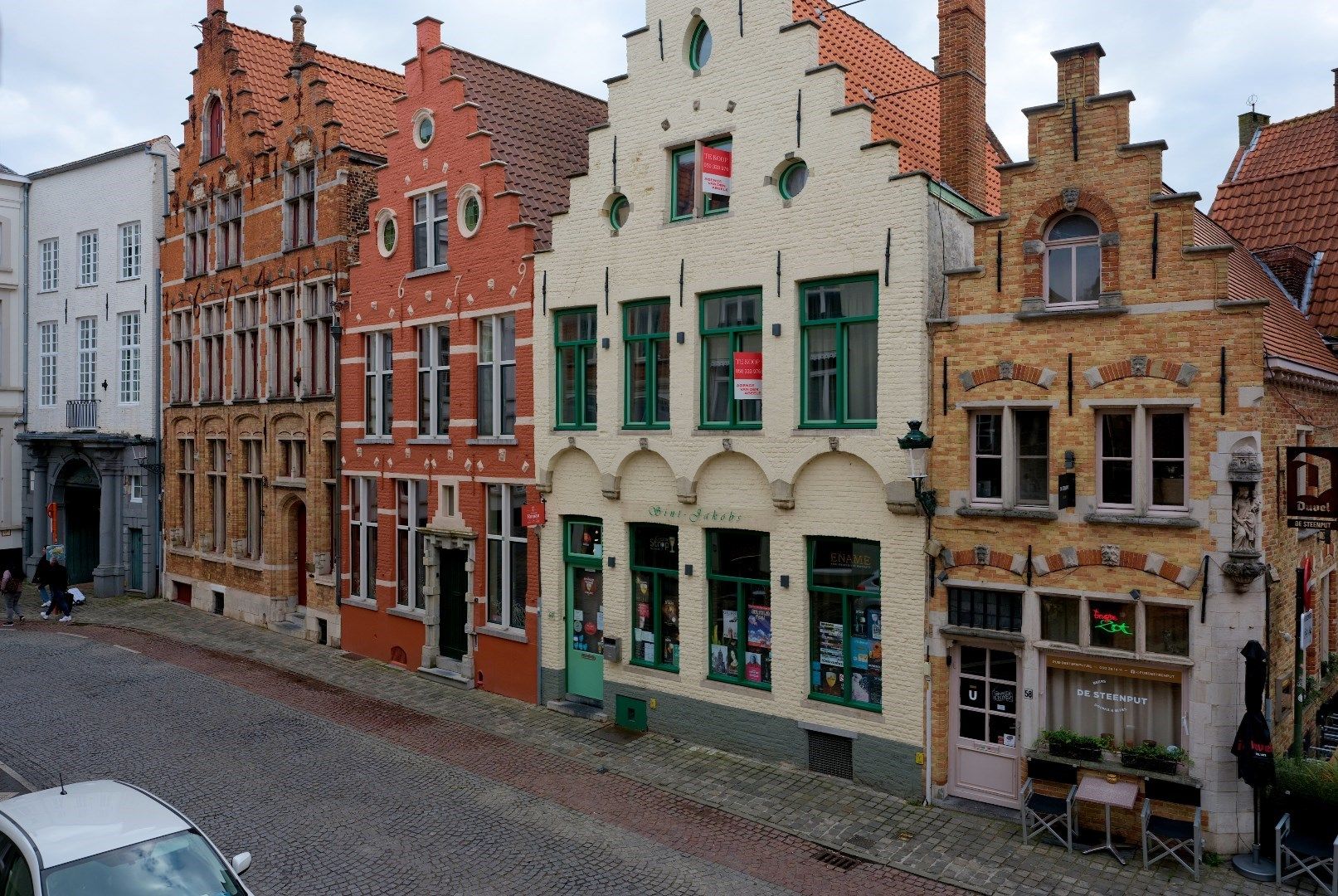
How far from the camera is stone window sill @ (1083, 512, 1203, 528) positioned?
11180 mm

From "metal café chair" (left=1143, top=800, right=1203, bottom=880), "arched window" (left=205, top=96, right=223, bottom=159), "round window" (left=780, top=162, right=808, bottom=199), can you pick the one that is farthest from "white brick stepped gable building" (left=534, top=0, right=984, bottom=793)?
"arched window" (left=205, top=96, right=223, bottom=159)

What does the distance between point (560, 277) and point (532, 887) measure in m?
9.93

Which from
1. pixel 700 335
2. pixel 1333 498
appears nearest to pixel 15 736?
pixel 700 335

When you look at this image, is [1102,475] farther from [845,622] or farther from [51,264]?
[51,264]

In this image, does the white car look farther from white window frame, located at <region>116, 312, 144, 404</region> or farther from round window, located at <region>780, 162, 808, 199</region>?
white window frame, located at <region>116, 312, 144, 404</region>

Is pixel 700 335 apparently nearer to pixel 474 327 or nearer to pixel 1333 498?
pixel 474 327

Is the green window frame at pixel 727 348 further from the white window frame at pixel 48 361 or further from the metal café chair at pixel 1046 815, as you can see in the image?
the white window frame at pixel 48 361

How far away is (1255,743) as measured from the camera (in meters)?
10.6

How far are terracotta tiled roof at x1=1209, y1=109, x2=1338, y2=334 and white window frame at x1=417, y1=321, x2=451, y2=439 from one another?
14984mm

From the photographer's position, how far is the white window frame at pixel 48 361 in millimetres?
32281

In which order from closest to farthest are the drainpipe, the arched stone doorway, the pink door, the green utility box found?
1. the pink door
2. the green utility box
3. the drainpipe
4. the arched stone doorway

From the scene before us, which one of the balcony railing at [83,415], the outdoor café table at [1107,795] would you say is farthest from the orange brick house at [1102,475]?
the balcony railing at [83,415]

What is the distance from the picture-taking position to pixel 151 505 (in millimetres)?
29203

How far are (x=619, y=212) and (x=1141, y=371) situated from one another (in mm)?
8640
